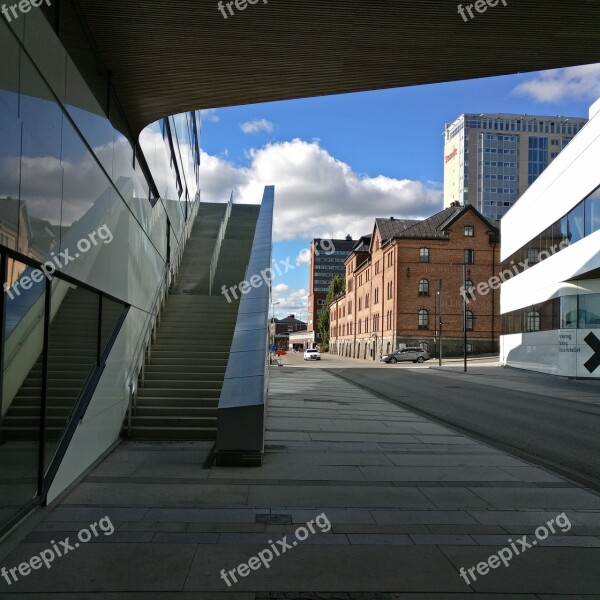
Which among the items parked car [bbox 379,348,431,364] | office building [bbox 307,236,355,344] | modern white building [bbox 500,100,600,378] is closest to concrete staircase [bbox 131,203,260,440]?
modern white building [bbox 500,100,600,378]

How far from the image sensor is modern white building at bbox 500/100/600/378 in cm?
3153

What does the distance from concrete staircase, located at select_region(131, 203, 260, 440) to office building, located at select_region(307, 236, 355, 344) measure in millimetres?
133678

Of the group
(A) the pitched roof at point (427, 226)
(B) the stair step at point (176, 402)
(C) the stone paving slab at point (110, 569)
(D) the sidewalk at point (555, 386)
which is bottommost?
A: (D) the sidewalk at point (555, 386)

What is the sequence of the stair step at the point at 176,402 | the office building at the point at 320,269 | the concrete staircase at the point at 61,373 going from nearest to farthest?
1. the concrete staircase at the point at 61,373
2. the stair step at the point at 176,402
3. the office building at the point at 320,269

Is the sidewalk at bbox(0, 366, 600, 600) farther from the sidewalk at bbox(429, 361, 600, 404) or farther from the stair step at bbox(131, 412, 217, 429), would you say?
the sidewalk at bbox(429, 361, 600, 404)

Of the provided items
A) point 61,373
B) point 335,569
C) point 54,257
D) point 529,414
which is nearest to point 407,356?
point 529,414

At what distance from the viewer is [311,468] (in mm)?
8992

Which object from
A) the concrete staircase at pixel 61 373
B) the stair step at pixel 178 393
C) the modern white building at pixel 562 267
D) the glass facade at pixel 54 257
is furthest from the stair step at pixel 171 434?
the modern white building at pixel 562 267

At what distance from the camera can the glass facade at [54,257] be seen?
18.9 feet

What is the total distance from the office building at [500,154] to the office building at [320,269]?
36.8 meters

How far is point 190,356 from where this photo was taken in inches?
539

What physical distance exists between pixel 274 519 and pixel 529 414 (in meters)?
13.1

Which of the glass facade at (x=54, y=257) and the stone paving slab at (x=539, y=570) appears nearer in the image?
the stone paving slab at (x=539, y=570)

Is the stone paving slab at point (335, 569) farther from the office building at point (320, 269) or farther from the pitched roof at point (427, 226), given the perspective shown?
the office building at point (320, 269)
